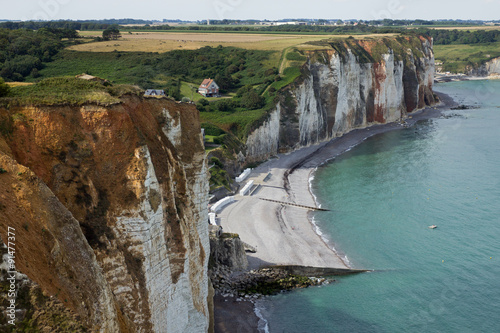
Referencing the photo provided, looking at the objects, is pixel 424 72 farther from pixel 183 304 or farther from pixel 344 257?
pixel 183 304

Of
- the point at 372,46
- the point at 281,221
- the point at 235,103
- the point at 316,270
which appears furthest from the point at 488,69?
the point at 316,270

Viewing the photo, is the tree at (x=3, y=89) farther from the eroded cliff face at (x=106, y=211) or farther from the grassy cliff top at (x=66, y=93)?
the eroded cliff face at (x=106, y=211)

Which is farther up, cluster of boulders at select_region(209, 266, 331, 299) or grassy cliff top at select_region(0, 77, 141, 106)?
grassy cliff top at select_region(0, 77, 141, 106)

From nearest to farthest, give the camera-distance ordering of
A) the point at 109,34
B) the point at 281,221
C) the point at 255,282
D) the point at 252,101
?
1. the point at 255,282
2. the point at 281,221
3. the point at 252,101
4. the point at 109,34

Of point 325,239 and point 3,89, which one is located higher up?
point 3,89

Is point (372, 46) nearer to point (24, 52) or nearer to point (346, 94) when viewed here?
point (346, 94)

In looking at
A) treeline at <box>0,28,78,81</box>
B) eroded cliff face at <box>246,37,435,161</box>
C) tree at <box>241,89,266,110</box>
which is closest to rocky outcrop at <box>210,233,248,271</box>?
eroded cliff face at <box>246,37,435,161</box>

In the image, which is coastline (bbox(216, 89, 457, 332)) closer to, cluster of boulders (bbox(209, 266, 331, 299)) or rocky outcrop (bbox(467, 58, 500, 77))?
cluster of boulders (bbox(209, 266, 331, 299))
